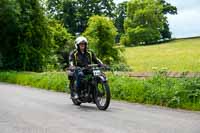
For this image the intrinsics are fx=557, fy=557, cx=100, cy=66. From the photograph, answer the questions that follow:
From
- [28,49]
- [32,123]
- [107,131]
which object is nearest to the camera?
[107,131]

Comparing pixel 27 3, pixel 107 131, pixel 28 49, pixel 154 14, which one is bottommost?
pixel 107 131

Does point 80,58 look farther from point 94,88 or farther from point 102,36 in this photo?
point 102,36

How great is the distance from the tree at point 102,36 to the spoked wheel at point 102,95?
25.5 meters

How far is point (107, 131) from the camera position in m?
9.29

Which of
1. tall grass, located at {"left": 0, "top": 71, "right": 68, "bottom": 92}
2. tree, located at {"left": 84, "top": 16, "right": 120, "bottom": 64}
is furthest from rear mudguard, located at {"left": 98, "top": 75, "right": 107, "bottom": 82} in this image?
tree, located at {"left": 84, "top": 16, "right": 120, "bottom": 64}

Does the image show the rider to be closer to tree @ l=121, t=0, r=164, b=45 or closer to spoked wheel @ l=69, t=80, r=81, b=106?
spoked wheel @ l=69, t=80, r=81, b=106

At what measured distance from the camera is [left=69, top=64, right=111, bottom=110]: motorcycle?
12.8m

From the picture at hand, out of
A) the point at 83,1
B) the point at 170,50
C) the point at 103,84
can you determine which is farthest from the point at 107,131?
the point at 83,1

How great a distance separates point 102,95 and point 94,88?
42 centimetres

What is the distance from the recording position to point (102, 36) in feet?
129

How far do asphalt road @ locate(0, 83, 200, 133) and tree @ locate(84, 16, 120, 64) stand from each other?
24.5 metres

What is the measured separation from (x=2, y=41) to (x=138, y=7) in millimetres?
78336

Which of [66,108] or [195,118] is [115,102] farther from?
[195,118]

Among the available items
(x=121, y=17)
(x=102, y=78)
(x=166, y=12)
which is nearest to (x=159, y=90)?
(x=102, y=78)
